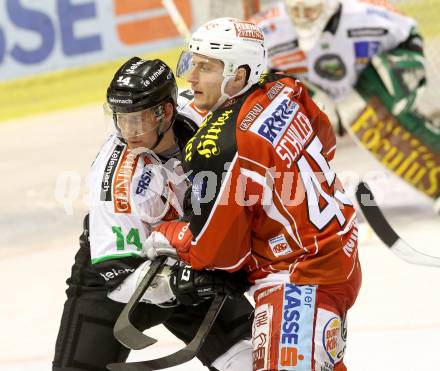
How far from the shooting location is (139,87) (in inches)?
111

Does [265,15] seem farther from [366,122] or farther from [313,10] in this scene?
[366,122]

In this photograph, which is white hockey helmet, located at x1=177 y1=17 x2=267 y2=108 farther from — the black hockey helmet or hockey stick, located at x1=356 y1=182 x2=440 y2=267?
hockey stick, located at x1=356 y1=182 x2=440 y2=267

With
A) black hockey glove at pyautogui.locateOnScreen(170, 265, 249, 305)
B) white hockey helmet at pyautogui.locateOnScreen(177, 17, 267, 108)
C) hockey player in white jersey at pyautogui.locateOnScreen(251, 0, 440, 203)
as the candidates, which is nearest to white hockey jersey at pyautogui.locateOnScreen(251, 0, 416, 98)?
hockey player in white jersey at pyautogui.locateOnScreen(251, 0, 440, 203)

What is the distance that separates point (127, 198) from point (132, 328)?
1.07ft

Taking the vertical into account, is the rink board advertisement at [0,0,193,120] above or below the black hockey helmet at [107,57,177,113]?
below

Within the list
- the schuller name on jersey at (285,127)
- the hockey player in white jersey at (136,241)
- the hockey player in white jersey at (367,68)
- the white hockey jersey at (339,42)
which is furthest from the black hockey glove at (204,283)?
the white hockey jersey at (339,42)

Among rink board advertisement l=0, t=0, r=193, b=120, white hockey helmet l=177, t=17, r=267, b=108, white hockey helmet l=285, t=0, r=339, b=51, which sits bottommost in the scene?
rink board advertisement l=0, t=0, r=193, b=120

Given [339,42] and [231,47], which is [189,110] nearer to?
[231,47]

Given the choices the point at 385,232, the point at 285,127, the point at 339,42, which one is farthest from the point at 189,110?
the point at 339,42

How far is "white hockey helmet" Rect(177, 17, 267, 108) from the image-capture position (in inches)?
104

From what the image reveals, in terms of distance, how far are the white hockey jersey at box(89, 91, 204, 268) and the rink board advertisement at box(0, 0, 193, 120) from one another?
4.33m

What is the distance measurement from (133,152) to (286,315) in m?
0.62

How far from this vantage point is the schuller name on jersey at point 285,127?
100.0 inches

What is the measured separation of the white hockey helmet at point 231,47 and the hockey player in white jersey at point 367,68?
2.51 meters
